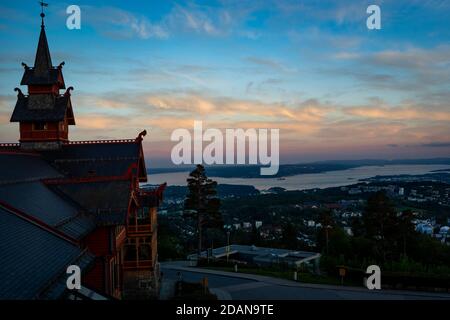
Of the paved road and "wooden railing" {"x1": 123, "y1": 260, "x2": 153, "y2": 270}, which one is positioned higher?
"wooden railing" {"x1": 123, "y1": 260, "x2": 153, "y2": 270}

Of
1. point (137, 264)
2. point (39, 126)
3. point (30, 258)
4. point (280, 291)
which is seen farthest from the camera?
point (39, 126)

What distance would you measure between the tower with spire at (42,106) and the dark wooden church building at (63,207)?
57mm

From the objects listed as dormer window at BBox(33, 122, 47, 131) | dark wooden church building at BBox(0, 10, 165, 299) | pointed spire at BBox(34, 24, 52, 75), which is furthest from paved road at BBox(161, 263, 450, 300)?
pointed spire at BBox(34, 24, 52, 75)

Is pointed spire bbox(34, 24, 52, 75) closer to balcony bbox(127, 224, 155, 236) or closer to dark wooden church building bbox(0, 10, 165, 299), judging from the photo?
dark wooden church building bbox(0, 10, 165, 299)

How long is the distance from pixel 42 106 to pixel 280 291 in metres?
18.2

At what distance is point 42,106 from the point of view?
2547cm

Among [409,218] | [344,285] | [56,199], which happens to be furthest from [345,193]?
[56,199]

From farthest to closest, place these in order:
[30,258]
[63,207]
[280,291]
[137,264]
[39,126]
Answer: [39,126]
[280,291]
[137,264]
[63,207]
[30,258]

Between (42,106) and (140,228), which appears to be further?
(42,106)

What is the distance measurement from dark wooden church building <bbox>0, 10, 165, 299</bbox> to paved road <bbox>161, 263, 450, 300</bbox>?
472cm

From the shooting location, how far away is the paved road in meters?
21.1

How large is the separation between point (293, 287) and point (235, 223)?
43742mm

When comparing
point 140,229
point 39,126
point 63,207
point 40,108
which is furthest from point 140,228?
point 40,108

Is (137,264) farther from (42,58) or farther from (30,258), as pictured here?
(30,258)
